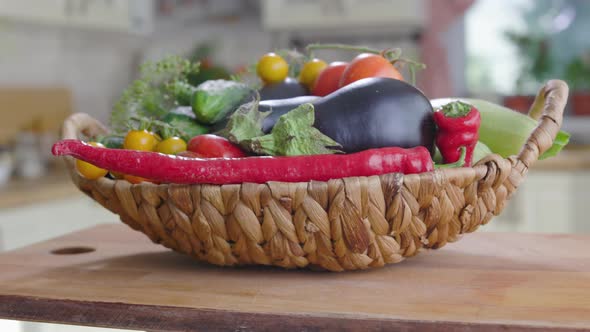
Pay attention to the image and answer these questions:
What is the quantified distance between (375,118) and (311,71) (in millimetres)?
234

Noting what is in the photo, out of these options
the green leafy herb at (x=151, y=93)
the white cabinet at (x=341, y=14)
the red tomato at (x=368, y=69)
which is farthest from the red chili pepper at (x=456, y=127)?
the white cabinet at (x=341, y=14)

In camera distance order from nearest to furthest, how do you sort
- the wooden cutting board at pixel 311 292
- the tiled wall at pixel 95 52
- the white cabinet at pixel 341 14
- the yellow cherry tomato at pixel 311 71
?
the wooden cutting board at pixel 311 292 < the yellow cherry tomato at pixel 311 71 < the tiled wall at pixel 95 52 < the white cabinet at pixel 341 14

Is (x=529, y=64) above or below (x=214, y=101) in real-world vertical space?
below

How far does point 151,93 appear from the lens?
0.90m

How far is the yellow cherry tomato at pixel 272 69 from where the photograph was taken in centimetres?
87

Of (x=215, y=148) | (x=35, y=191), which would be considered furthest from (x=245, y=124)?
(x=35, y=191)

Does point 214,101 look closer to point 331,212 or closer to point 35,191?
point 331,212

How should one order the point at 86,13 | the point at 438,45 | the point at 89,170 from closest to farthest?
the point at 89,170 → the point at 86,13 → the point at 438,45

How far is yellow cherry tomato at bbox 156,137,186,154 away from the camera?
2.42 ft

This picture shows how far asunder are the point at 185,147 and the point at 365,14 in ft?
7.10

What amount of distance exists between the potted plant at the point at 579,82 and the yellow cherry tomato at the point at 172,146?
2.63 meters

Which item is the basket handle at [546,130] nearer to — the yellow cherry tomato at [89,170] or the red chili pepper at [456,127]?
the red chili pepper at [456,127]

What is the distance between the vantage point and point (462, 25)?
322cm

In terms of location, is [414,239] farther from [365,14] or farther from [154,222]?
[365,14]
